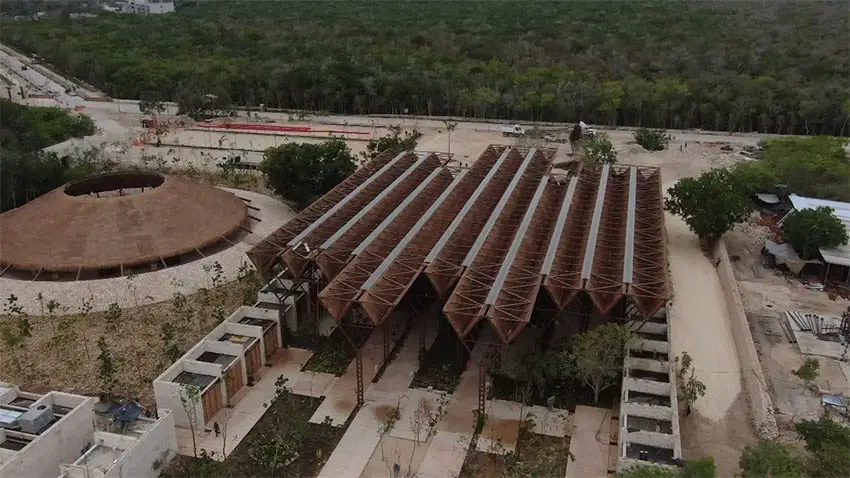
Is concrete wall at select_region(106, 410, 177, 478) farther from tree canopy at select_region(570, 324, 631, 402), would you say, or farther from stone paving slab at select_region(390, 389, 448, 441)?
tree canopy at select_region(570, 324, 631, 402)

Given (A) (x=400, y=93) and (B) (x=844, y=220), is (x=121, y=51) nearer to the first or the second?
(A) (x=400, y=93)

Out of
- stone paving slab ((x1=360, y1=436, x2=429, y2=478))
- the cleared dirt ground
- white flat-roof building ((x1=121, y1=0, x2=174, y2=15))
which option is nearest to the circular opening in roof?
stone paving slab ((x1=360, y1=436, x2=429, y2=478))

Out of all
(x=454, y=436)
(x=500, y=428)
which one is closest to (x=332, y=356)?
(x=454, y=436)

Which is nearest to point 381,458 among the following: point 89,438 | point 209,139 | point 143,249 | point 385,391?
point 385,391

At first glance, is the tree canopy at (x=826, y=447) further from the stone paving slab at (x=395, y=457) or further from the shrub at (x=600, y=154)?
the shrub at (x=600, y=154)

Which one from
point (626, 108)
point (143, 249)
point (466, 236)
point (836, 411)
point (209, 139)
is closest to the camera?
point (836, 411)
